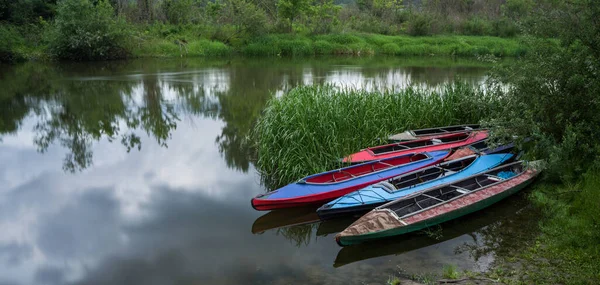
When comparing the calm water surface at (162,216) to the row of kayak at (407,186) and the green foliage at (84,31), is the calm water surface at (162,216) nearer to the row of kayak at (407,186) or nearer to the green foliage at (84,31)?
the row of kayak at (407,186)

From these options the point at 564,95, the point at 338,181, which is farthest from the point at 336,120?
the point at 564,95

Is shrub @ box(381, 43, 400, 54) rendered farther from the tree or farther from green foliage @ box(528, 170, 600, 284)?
green foliage @ box(528, 170, 600, 284)

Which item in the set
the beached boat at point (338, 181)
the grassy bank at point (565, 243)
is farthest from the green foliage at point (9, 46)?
the grassy bank at point (565, 243)

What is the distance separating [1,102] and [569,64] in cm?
1846

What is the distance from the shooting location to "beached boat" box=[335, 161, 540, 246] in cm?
634

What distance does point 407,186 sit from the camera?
311 inches

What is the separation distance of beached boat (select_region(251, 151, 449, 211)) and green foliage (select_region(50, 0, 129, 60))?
24077mm

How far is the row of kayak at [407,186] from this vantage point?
6590mm

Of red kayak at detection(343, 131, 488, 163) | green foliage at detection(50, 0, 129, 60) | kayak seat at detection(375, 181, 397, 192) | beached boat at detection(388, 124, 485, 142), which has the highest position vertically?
green foliage at detection(50, 0, 129, 60)

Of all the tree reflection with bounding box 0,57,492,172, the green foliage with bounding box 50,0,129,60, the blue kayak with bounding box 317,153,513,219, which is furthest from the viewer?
the green foliage with bounding box 50,0,129,60

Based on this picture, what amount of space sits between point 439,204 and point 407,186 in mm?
1035

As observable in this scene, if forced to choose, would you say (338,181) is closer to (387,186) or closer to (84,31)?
(387,186)

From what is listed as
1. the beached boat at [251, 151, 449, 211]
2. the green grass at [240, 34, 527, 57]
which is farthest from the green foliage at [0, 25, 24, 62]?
the beached boat at [251, 151, 449, 211]

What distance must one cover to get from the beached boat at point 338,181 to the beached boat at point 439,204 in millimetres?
1095
